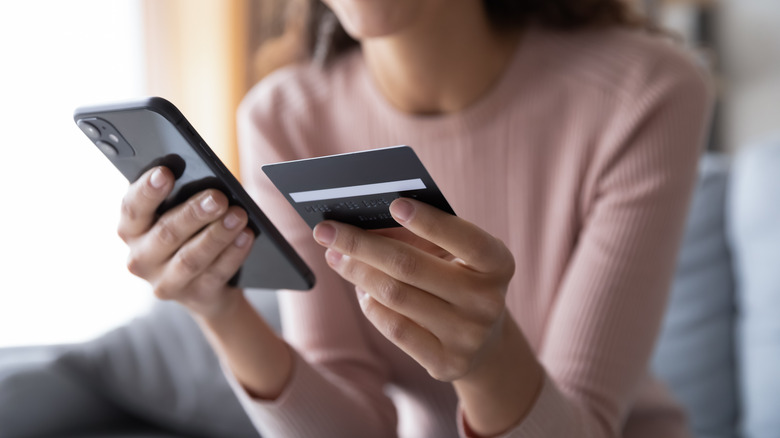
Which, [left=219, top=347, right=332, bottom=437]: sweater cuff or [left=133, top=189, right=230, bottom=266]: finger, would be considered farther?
[left=219, top=347, right=332, bottom=437]: sweater cuff

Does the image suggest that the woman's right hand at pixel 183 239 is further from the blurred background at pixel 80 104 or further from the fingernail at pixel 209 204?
the blurred background at pixel 80 104

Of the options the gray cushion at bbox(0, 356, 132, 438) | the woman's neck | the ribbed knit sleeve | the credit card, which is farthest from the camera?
the gray cushion at bbox(0, 356, 132, 438)

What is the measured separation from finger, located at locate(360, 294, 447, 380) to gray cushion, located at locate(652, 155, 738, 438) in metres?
0.93

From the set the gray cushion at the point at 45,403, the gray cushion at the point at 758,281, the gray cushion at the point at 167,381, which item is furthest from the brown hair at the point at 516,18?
the gray cushion at the point at 45,403

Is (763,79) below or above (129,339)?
below

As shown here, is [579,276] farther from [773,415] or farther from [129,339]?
[129,339]

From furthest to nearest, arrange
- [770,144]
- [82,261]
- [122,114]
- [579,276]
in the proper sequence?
[82,261] → [770,144] → [579,276] → [122,114]

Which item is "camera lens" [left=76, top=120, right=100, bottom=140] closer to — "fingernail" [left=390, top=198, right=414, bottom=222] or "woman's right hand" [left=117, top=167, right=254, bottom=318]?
"woman's right hand" [left=117, top=167, right=254, bottom=318]

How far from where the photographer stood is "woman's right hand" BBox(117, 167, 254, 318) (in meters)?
0.57

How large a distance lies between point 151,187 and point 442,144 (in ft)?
1.46

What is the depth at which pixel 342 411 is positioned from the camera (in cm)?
83

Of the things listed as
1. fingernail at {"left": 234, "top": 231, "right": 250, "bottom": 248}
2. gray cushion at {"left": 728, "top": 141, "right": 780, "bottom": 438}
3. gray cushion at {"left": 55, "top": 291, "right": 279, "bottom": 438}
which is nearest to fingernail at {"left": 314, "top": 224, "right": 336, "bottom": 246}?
fingernail at {"left": 234, "top": 231, "right": 250, "bottom": 248}

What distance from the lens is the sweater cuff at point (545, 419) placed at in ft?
2.06

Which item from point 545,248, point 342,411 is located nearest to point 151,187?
point 342,411
